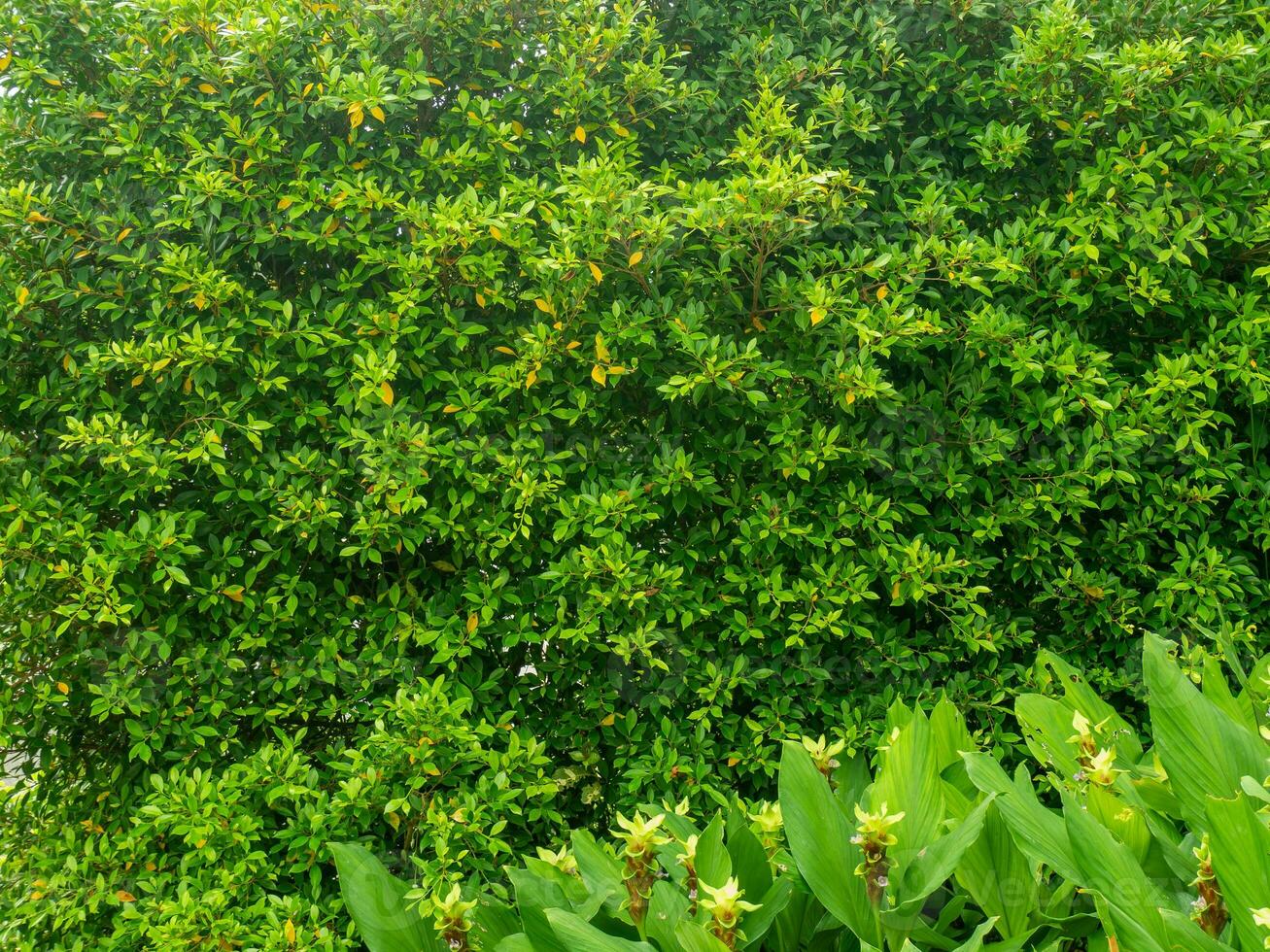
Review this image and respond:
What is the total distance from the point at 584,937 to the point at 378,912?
648 millimetres

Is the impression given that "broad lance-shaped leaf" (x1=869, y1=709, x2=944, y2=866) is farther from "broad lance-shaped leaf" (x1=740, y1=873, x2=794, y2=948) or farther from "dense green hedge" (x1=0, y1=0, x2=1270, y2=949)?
"dense green hedge" (x1=0, y1=0, x2=1270, y2=949)

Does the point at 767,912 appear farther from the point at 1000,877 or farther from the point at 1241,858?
the point at 1241,858

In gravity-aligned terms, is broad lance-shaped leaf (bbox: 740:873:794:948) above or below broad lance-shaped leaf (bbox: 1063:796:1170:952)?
below

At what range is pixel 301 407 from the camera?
11.6 ft

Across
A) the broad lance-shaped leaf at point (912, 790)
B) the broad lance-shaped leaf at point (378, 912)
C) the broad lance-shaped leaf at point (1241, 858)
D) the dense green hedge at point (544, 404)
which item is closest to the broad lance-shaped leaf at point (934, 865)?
the broad lance-shaped leaf at point (912, 790)

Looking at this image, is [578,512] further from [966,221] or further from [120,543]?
[966,221]

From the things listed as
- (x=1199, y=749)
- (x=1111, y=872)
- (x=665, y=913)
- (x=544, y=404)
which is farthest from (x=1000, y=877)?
(x=544, y=404)

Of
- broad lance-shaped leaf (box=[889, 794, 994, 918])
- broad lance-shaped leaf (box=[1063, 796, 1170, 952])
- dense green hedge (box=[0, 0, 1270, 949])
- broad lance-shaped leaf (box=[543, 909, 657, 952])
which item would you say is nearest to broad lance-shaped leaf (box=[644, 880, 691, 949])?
broad lance-shaped leaf (box=[543, 909, 657, 952])

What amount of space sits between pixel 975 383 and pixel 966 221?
78 cm

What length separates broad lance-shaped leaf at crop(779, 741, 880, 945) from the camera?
6.96ft

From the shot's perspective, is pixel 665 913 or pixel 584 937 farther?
pixel 665 913

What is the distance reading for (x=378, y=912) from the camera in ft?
7.86

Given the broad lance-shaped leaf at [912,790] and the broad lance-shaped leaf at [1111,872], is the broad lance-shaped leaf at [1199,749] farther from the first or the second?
the broad lance-shaped leaf at [912,790]

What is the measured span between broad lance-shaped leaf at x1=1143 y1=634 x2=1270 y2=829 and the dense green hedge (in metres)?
1.17
